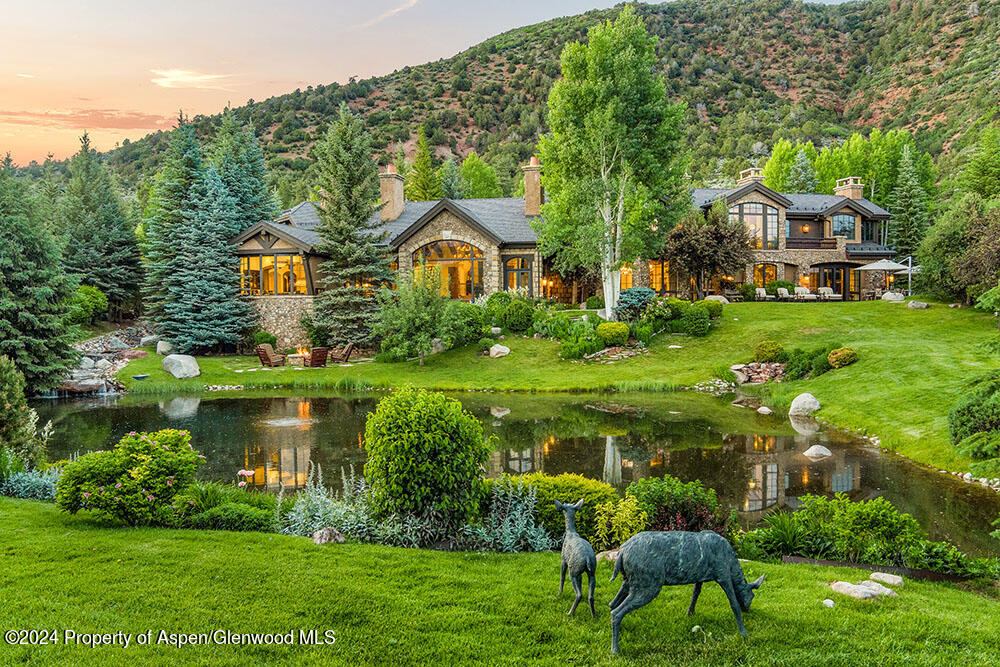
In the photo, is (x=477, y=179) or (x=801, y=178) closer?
(x=801, y=178)

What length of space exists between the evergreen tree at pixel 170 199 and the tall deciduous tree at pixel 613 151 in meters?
19.3

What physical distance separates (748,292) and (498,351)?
18189mm

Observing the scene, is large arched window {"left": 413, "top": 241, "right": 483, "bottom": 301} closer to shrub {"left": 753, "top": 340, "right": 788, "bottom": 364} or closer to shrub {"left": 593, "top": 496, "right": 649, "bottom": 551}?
shrub {"left": 753, "top": 340, "right": 788, "bottom": 364}

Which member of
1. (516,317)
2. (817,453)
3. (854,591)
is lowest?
(817,453)

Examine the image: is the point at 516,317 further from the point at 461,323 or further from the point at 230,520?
the point at 230,520

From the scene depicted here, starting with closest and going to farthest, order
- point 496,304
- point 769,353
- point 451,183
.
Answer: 1. point 769,353
2. point 496,304
3. point 451,183

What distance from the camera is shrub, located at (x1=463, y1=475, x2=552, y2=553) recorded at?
23.2ft

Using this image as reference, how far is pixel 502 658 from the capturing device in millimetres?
4465

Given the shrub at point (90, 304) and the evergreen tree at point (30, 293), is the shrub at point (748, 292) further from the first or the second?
the shrub at point (90, 304)

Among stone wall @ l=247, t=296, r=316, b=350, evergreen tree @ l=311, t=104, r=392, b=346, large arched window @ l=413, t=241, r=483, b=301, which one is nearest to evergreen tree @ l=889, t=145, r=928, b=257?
large arched window @ l=413, t=241, r=483, b=301

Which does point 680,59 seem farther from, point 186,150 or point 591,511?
point 591,511

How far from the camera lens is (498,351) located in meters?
25.9

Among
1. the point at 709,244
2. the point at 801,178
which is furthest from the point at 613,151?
the point at 801,178

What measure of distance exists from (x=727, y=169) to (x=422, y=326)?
64854mm
